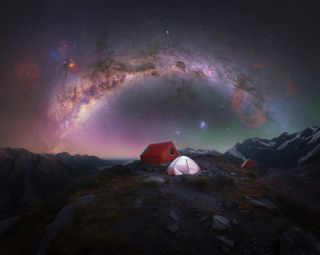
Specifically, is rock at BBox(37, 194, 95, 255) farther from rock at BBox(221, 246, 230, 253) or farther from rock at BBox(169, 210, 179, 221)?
rock at BBox(221, 246, 230, 253)

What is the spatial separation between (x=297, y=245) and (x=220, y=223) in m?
2.79

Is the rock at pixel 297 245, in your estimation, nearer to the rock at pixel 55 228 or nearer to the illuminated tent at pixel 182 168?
the rock at pixel 55 228

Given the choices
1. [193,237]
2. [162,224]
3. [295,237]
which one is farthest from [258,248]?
[162,224]

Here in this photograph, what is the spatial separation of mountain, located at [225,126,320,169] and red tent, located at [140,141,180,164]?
6798 cm

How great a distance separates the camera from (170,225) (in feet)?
26.7

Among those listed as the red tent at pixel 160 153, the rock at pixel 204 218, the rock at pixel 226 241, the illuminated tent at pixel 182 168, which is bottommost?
the rock at pixel 226 241

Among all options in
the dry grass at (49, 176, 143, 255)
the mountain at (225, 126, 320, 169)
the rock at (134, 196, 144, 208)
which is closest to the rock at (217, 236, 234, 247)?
the dry grass at (49, 176, 143, 255)

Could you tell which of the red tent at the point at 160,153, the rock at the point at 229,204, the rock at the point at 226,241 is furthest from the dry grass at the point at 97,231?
the red tent at the point at 160,153

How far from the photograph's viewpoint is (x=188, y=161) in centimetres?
2058

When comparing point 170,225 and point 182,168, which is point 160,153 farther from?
point 170,225

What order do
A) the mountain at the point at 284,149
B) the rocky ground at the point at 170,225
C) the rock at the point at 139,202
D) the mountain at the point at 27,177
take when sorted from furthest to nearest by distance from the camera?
the mountain at the point at 284,149, the mountain at the point at 27,177, the rock at the point at 139,202, the rocky ground at the point at 170,225

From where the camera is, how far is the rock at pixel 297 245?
630 cm

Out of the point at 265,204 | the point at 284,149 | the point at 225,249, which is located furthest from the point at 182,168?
the point at 284,149

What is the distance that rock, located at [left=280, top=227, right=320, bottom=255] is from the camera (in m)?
6.30
